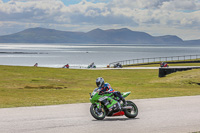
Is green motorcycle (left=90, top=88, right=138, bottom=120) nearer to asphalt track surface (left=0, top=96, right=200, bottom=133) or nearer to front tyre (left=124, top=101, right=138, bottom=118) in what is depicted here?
front tyre (left=124, top=101, right=138, bottom=118)

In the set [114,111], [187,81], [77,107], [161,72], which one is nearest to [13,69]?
[161,72]

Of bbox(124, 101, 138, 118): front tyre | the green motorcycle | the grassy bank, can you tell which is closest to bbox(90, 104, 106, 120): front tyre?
the green motorcycle

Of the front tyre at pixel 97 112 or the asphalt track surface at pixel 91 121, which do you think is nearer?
the asphalt track surface at pixel 91 121

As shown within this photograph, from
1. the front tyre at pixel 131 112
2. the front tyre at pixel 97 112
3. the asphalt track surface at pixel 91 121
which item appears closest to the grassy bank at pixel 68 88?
the asphalt track surface at pixel 91 121

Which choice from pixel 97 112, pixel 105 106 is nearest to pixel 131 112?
pixel 105 106

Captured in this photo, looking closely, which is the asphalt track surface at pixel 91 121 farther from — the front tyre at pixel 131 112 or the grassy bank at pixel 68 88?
the grassy bank at pixel 68 88

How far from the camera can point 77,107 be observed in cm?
1501

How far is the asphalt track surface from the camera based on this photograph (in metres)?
10.3

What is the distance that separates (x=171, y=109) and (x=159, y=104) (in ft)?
5.02

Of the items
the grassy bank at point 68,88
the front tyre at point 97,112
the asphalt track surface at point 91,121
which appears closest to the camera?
the asphalt track surface at point 91,121

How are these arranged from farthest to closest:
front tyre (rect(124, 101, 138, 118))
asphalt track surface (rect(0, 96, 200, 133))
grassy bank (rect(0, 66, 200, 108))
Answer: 1. grassy bank (rect(0, 66, 200, 108))
2. front tyre (rect(124, 101, 138, 118))
3. asphalt track surface (rect(0, 96, 200, 133))

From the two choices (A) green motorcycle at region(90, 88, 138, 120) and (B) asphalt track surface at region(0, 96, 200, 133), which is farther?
(A) green motorcycle at region(90, 88, 138, 120)

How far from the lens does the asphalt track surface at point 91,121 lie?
10281 millimetres

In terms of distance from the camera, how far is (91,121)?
38.1ft
